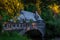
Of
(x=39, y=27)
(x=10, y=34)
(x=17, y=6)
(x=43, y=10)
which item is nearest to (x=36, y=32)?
(x=39, y=27)

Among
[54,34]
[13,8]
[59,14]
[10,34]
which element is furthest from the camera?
[59,14]

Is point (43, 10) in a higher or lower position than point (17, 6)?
lower

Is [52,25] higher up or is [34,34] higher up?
[52,25]

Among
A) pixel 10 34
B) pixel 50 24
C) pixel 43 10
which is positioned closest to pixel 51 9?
pixel 43 10

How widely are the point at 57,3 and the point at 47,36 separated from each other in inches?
116

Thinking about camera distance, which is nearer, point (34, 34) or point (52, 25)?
point (52, 25)

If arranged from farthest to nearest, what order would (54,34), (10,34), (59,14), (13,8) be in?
(59,14)
(54,34)
(10,34)
(13,8)

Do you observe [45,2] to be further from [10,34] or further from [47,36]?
[10,34]

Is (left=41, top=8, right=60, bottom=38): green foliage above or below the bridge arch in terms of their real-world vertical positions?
above

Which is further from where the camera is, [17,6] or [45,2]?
[45,2]

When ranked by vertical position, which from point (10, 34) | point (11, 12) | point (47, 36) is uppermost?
point (11, 12)

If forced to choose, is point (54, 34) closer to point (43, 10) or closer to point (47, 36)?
point (47, 36)

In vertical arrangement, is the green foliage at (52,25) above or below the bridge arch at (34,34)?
above

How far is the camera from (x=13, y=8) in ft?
25.8
